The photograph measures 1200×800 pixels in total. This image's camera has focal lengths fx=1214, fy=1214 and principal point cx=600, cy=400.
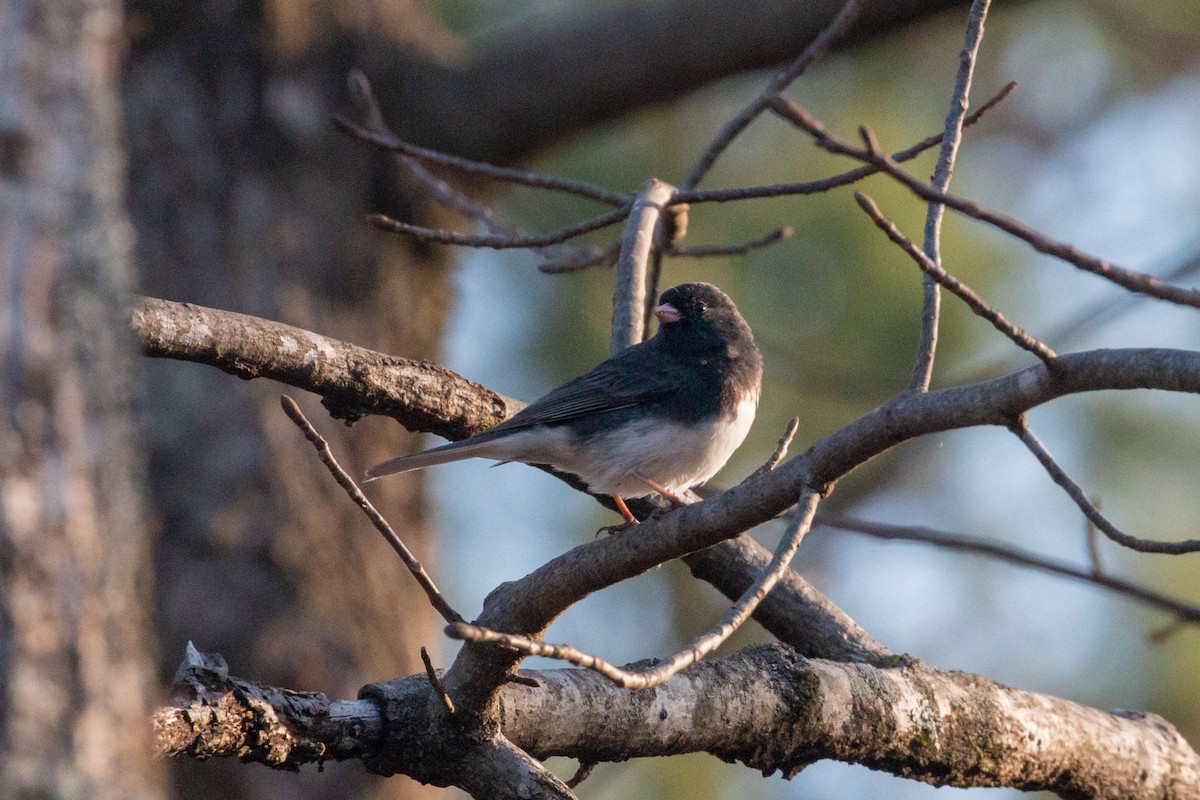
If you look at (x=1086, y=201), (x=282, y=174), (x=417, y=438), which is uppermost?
(x=1086, y=201)

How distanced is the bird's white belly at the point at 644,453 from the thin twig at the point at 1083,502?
1.60m

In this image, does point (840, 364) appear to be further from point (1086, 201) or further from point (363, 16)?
point (363, 16)

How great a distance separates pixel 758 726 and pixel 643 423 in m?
1.23

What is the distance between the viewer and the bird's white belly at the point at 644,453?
140 inches

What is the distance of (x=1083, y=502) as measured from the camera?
2.03m

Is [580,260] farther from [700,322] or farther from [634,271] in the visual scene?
[634,271]

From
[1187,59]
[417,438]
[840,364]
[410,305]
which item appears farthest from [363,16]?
[1187,59]

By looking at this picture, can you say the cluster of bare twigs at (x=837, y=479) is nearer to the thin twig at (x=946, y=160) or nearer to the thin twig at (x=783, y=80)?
the thin twig at (x=946, y=160)

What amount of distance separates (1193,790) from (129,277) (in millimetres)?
3050

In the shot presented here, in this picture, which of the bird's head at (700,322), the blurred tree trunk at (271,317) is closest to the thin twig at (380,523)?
the bird's head at (700,322)

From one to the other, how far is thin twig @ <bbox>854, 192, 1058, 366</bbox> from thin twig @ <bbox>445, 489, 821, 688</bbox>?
39cm

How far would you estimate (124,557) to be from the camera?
1.37 meters

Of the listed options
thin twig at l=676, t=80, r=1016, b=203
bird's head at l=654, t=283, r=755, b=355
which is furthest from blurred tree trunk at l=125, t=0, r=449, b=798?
thin twig at l=676, t=80, r=1016, b=203

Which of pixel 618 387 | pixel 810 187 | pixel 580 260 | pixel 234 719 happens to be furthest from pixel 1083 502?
pixel 580 260
